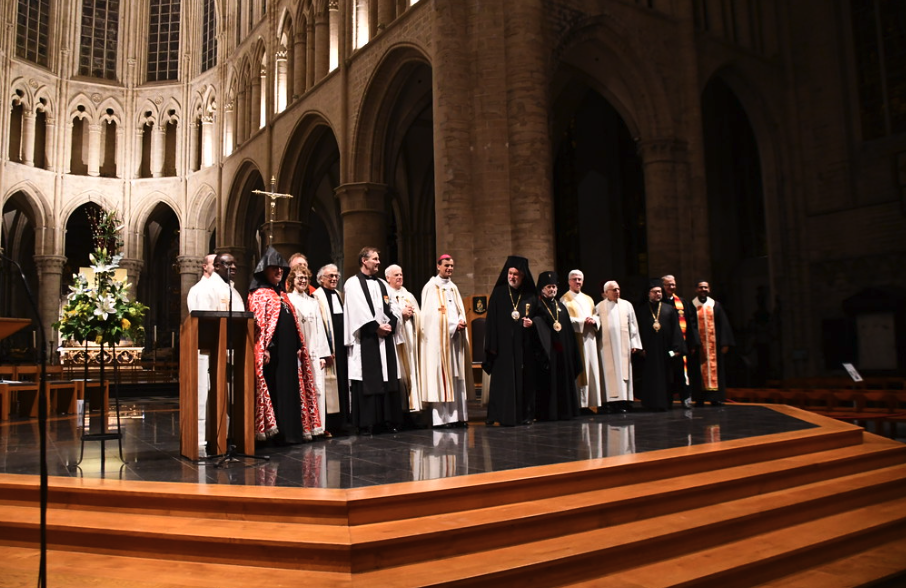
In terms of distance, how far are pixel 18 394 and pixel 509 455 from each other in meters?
10.1

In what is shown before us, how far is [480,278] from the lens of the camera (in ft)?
42.7

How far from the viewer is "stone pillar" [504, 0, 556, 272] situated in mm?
12961

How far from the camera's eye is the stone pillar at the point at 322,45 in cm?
1972

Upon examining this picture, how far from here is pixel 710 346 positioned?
9.87 meters

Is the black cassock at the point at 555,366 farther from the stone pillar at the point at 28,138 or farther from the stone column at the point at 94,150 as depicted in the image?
the stone column at the point at 94,150

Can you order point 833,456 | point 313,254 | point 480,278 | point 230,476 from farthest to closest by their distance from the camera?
point 313,254
point 480,278
point 833,456
point 230,476

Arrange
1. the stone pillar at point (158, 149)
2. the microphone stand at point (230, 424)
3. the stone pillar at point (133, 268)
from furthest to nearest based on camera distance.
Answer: the stone pillar at point (158, 149)
the stone pillar at point (133, 268)
the microphone stand at point (230, 424)

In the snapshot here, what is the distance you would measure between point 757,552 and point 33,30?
31.7 metres

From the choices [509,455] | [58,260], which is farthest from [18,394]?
[58,260]

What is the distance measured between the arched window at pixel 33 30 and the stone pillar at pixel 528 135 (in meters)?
22.3

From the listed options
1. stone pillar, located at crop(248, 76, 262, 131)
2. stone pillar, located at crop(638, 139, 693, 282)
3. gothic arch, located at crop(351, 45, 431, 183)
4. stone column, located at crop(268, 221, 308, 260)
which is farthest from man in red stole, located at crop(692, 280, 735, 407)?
stone pillar, located at crop(248, 76, 262, 131)

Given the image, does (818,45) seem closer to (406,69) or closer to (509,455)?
(406,69)

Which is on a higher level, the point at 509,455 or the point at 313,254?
the point at 313,254

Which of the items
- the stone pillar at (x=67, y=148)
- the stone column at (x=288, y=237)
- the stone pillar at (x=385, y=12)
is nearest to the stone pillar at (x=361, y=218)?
the stone pillar at (x=385, y=12)
